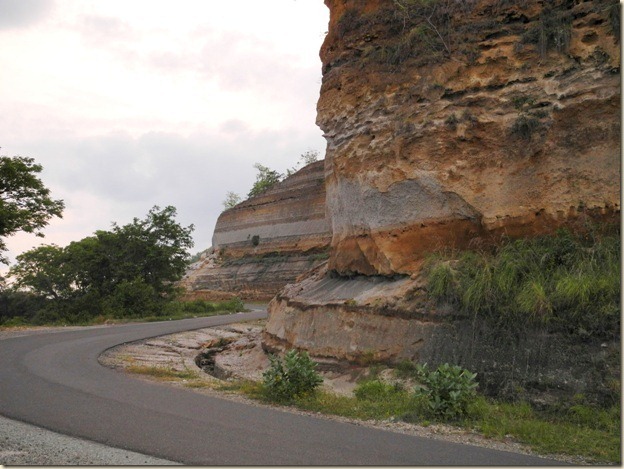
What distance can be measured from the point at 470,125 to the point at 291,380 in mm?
5557

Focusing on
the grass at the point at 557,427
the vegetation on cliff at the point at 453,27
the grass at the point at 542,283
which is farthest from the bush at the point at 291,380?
the vegetation on cliff at the point at 453,27

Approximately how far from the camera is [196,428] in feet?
21.1

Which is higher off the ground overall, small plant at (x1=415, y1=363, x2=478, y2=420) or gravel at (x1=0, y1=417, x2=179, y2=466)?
small plant at (x1=415, y1=363, x2=478, y2=420)

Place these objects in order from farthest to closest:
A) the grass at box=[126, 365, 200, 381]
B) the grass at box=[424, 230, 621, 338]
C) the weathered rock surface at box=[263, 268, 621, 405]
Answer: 1. the grass at box=[126, 365, 200, 381]
2. the grass at box=[424, 230, 621, 338]
3. the weathered rock surface at box=[263, 268, 621, 405]

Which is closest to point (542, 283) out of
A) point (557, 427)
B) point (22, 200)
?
point (557, 427)

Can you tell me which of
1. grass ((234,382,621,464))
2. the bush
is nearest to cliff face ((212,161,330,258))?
the bush

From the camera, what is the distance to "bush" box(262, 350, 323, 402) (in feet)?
27.3

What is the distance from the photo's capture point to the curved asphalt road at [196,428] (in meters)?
5.49

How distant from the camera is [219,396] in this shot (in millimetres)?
8727

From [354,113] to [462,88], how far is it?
2.63 metres

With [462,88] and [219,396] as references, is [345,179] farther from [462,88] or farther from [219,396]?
[219,396]

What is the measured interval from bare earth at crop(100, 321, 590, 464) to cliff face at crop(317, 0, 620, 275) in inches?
121

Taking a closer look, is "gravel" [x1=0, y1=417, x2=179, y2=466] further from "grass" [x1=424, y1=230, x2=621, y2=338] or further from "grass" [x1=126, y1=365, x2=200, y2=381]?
"grass" [x1=424, y1=230, x2=621, y2=338]

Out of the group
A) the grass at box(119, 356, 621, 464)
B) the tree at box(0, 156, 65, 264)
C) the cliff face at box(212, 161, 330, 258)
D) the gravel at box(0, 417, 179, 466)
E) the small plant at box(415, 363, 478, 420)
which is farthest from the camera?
the cliff face at box(212, 161, 330, 258)
